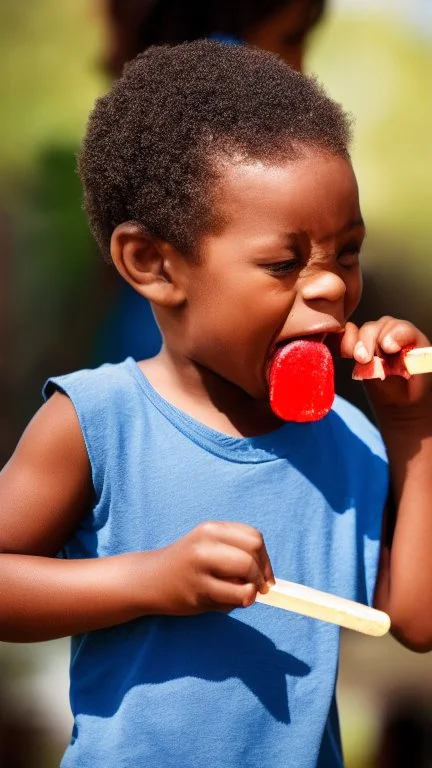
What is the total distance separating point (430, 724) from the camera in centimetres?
203

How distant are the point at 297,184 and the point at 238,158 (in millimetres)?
65

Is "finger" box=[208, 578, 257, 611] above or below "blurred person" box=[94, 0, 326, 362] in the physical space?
below

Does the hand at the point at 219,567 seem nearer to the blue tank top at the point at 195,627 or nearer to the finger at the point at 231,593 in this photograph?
the finger at the point at 231,593

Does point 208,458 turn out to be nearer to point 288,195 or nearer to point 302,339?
point 302,339

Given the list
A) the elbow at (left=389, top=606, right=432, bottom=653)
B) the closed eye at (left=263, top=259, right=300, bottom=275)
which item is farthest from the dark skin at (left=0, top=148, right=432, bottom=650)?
the elbow at (left=389, top=606, right=432, bottom=653)

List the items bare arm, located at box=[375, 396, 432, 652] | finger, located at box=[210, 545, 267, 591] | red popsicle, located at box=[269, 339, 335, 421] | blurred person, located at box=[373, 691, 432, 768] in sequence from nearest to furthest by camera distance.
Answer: finger, located at box=[210, 545, 267, 591], red popsicle, located at box=[269, 339, 335, 421], bare arm, located at box=[375, 396, 432, 652], blurred person, located at box=[373, 691, 432, 768]

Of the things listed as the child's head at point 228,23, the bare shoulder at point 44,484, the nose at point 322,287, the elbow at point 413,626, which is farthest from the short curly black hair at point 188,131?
the child's head at point 228,23

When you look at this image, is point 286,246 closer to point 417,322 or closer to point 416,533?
point 416,533

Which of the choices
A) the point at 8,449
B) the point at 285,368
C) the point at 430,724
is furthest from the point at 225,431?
the point at 430,724

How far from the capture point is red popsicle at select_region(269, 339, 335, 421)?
989 mm

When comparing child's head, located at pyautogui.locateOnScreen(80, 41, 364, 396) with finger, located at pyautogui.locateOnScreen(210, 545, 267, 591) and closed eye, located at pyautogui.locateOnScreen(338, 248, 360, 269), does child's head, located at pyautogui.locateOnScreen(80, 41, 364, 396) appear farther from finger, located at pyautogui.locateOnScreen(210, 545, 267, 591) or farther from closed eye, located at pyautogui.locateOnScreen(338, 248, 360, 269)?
finger, located at pyautogui.locateOnScreen(210, 545, 267, 591)

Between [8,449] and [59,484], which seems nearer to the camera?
[59,484]

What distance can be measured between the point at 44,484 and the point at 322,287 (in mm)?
317

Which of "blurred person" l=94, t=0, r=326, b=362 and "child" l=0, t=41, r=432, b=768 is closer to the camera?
"child" l=0, t=41, r=432, b=768
